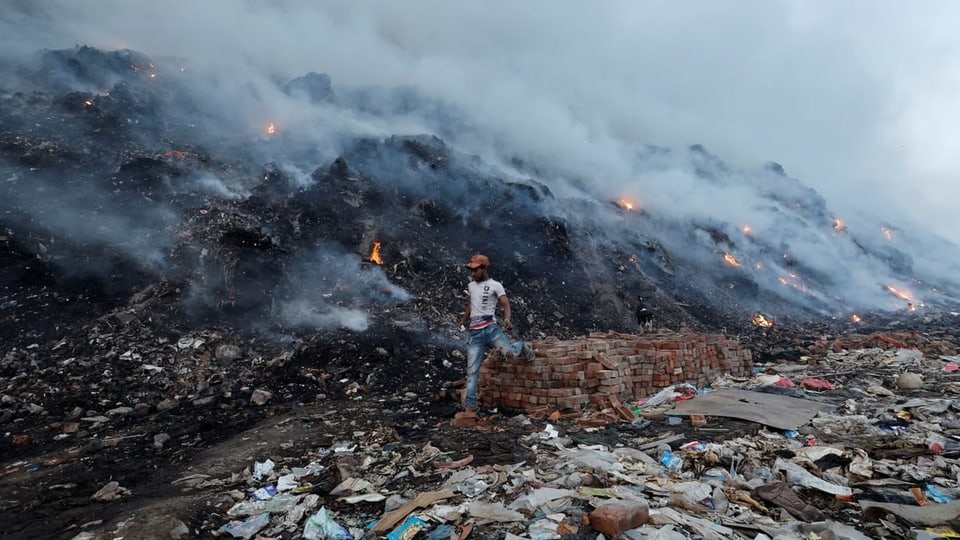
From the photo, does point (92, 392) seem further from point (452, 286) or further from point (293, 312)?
point (452, 286)

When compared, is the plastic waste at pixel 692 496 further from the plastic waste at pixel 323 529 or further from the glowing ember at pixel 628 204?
the glowing ember at pixel 628 204

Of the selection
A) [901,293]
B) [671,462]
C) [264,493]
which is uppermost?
[901,293]

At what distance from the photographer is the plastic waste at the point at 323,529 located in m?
2.91

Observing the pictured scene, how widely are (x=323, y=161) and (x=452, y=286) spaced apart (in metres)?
10.1

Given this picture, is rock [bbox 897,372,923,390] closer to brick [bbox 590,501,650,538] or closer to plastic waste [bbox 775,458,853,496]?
plastic waste [bbox 775,458,853,496]

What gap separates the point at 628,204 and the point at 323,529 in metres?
28.4

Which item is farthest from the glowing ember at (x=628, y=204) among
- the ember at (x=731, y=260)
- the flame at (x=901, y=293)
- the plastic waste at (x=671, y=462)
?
the plastic waste at (x=671, y=462)

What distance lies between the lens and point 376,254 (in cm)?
1382

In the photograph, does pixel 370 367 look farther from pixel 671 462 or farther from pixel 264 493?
pixel 671 462

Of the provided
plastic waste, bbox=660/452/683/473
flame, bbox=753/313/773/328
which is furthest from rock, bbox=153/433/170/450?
flame, bbox=753/313/773/328

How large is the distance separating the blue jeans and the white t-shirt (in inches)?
4.1

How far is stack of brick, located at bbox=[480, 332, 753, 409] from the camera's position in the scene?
6020 millimetres

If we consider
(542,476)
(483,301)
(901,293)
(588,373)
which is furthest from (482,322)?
(901,293)

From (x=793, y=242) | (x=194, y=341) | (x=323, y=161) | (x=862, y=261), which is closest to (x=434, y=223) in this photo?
(x=323, y=161)
